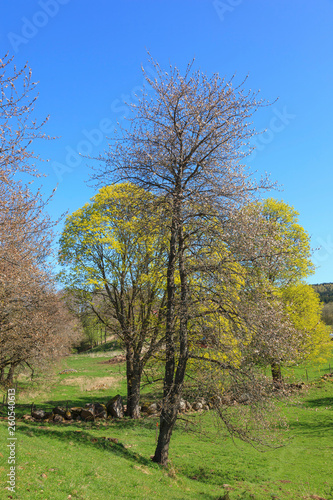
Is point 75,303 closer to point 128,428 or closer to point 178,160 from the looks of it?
point 128,428

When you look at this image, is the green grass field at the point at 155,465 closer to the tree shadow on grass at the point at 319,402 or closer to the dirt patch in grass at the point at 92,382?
the tree shadow on grass at the point at 319,402

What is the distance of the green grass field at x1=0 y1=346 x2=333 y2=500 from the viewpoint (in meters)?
9.36

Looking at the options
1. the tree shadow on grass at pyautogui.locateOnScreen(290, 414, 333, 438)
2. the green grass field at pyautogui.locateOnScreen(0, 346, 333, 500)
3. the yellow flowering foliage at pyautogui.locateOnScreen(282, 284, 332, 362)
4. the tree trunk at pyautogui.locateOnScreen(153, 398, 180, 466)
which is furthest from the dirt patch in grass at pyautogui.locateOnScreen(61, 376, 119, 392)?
the tree trunk at pyautogui.locateOnScreen(153, 398, 180, 466)

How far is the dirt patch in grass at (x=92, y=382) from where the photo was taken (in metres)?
32.3

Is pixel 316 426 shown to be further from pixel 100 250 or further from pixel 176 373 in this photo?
pixel 100 250

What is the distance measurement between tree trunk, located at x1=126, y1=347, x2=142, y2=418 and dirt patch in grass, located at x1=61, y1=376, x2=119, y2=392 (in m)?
11.2

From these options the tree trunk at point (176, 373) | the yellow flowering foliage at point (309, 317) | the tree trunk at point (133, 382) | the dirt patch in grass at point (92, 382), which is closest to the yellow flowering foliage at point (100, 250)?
the tree trunk at point (133, 382)

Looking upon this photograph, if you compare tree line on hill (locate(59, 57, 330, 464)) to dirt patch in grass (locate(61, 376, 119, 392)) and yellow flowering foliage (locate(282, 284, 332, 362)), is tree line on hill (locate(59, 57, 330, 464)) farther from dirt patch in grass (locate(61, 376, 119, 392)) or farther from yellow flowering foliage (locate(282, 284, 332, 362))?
dirt patch in grass (locate(61, 376, 119, 392))

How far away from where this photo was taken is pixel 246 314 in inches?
425

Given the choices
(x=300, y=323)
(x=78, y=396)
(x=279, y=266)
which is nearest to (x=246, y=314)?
(x=279, y=266)

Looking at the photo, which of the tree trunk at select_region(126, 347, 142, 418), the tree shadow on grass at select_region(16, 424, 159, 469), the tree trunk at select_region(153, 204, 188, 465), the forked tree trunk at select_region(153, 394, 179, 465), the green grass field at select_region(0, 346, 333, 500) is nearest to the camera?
the green grass field at select_region(0, 346, 333, 500)

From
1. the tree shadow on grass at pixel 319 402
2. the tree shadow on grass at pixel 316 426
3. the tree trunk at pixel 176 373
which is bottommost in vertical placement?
the tree shadow on grass at pixel 319 402

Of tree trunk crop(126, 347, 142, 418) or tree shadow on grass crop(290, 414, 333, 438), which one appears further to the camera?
tree shadow on grass crop(290, 414, 333, 438)

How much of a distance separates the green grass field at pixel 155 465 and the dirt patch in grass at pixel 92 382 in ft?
33.3
